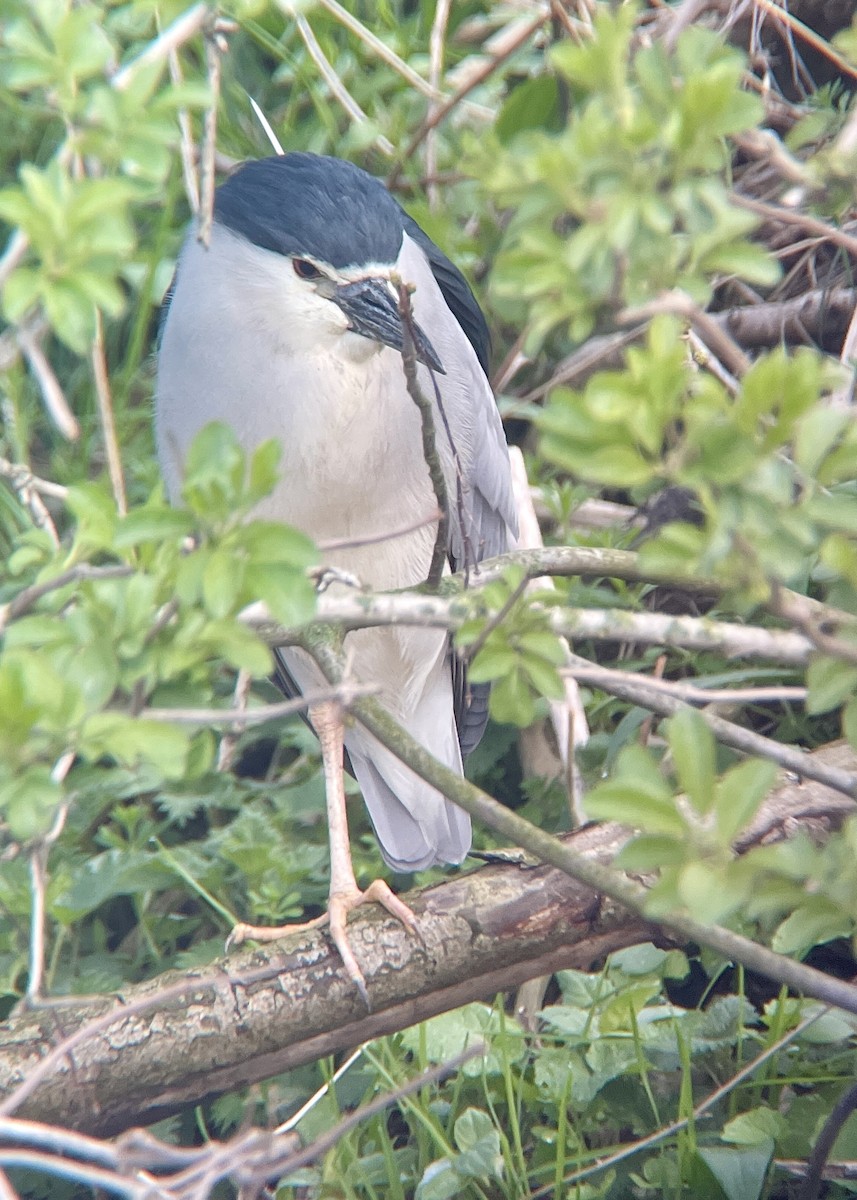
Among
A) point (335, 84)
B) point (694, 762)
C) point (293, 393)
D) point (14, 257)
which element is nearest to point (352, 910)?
point (293, 393)

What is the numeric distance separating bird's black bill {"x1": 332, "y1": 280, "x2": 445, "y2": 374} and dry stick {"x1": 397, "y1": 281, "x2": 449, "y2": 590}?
44cm

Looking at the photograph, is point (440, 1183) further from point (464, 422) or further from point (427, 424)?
point (464, 422)

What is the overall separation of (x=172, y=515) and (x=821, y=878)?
65 centimetres

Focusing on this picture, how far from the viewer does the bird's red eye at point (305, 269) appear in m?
2.20

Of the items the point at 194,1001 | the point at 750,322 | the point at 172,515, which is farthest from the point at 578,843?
the point at 750,322

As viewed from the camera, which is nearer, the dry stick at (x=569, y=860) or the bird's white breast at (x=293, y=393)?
the dry stick at (x=569, y=860)

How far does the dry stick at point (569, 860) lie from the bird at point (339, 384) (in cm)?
41

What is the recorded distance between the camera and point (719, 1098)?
6.56 feet

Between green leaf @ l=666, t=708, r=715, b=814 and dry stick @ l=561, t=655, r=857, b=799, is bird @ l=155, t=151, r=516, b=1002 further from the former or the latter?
green leaf @ l=666, t=708, r=715, b=814

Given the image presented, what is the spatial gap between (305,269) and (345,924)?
1.05m

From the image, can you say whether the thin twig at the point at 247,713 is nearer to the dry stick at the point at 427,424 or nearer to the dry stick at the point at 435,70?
the dry stick at the point at 427,424

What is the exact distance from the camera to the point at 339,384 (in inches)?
88.4

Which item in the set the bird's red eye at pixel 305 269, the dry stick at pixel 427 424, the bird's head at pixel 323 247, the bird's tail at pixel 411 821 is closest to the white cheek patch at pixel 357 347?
the bird's head at pixel 323 247

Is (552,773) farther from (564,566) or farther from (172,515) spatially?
(172,515)
